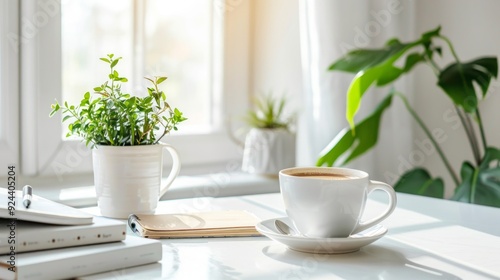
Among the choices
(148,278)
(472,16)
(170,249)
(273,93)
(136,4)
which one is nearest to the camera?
(148,278)

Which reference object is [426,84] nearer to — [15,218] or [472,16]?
[472,16]

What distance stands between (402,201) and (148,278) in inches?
26.6

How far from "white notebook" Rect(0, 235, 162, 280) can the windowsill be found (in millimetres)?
591

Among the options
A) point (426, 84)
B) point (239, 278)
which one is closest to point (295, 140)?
point (426, 84)

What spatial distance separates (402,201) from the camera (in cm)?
134

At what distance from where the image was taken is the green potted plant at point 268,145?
181cm

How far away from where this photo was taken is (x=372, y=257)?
91 centimetres

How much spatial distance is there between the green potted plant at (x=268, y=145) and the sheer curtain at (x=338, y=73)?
0.22 ft

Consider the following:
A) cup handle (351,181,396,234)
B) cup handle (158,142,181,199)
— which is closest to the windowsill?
cup handle (158,142,181,199)

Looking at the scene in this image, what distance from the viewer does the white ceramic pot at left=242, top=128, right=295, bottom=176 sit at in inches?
71.4

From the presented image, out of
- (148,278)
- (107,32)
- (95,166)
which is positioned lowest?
(148,278)

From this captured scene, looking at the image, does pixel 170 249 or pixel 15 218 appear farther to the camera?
pixel 170 249

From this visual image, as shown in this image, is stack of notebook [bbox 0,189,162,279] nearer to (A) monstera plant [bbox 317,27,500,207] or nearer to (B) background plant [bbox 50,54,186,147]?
(B) background plant [bbox 50,54,186,147]

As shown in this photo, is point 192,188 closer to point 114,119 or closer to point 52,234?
point 114,119
